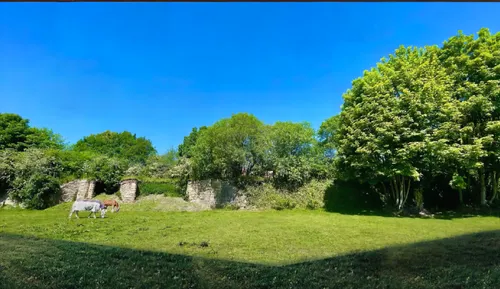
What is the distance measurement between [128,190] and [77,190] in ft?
12.1

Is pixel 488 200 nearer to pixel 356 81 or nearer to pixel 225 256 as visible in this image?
pixel 356 81

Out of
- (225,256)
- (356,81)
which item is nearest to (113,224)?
(225,256)

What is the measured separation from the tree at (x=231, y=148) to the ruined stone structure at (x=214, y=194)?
0.62 m

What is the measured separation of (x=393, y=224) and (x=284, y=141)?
10.6m

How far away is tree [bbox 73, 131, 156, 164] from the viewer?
54125 millimetres

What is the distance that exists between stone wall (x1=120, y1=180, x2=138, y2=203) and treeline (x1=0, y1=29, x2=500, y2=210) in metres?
1.23

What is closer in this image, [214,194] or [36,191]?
[36,191]

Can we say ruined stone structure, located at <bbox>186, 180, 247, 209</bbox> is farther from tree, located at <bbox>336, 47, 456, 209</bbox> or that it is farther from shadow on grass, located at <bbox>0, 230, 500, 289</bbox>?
shadow on grass, located at <bbox>0, 230, 500, 289</bbox>

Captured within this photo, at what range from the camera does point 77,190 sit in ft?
73.6

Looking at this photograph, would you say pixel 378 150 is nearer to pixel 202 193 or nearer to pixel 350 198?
pixel 350 198

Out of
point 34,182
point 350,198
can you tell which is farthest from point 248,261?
point 34,182

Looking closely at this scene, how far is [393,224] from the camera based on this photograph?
13.0m

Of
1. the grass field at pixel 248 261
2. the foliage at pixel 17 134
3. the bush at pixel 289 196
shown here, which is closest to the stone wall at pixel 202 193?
the bush at pixel 289 196

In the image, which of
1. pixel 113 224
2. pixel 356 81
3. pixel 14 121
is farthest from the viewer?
pixel 14 121
